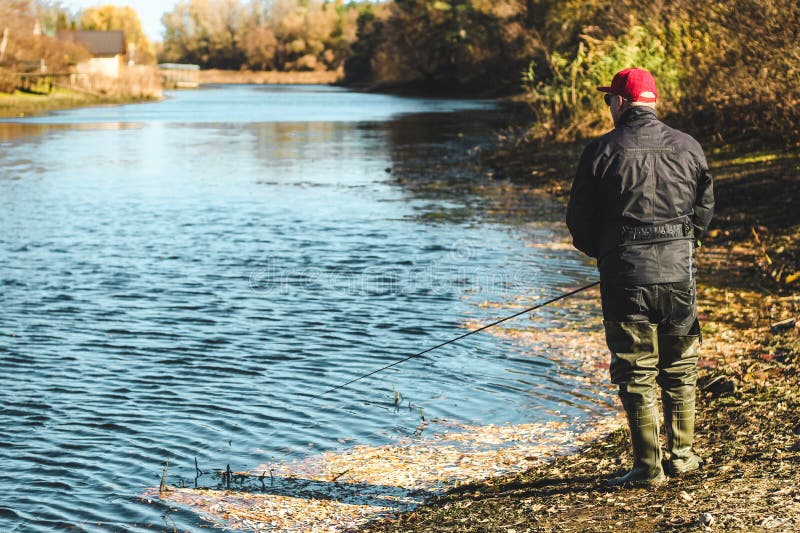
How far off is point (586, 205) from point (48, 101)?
203 ft

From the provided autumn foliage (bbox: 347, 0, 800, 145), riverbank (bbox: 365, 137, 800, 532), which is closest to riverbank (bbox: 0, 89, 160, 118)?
autumn foliage (bbox: 347, 0, 800, 145)

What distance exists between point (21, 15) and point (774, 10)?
6269 cm

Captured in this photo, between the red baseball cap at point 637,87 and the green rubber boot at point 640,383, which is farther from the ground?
the red baseball cap at point 637,87

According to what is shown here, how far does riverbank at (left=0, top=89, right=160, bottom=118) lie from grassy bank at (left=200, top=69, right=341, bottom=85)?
256 feet

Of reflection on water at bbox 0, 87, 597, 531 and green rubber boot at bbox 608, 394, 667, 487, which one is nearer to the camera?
green rubber boot at bbox 608, 394, 667, 487

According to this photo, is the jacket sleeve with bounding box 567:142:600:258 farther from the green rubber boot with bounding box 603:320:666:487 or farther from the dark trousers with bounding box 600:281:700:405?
the green rubber boot with bounding box 603:320:666:487

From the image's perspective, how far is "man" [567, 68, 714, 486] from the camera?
5.09 metres

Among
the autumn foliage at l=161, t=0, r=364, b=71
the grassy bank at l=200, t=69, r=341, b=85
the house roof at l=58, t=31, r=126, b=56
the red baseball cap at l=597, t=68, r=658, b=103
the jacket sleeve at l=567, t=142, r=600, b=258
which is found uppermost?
the autumn foliage at l=161, t=0, r=364, b=71

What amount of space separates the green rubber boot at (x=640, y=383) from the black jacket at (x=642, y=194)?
28 cm

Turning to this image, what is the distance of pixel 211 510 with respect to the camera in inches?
224

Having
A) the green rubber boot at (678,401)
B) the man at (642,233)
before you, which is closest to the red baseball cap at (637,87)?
the man at (642,233)

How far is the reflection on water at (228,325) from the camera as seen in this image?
6.77 metres

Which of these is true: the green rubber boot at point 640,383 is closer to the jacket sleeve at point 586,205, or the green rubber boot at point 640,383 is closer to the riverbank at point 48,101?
the jacket sleeve at point 586,205

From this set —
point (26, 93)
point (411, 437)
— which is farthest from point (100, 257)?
point (26, 93)
